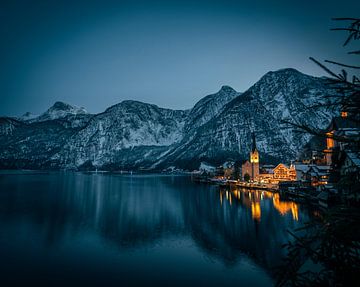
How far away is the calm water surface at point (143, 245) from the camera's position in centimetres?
2055

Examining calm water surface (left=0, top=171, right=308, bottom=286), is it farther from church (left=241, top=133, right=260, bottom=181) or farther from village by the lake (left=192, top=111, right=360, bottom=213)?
church (left=241, top=133, right=260, bottom=181)

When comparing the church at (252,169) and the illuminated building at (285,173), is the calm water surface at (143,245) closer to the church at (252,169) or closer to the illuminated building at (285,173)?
the illuminated building at (285,173)

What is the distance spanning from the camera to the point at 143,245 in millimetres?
29562

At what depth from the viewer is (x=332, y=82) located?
455 cm

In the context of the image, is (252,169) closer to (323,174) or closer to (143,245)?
(323,174)

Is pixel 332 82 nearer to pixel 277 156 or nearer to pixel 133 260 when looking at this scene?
pixel 133 260

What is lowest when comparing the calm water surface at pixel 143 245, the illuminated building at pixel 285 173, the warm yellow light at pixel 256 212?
the calm water surface at pixel 143 245

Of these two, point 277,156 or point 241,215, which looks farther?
point 277,156

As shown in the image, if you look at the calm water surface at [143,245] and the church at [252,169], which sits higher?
the church at [252,169]

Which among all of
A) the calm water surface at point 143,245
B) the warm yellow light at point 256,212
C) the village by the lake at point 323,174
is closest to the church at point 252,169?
the village by the lake at point 323,174

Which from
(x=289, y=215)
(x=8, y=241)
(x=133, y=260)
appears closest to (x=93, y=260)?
(x=133, y=260)

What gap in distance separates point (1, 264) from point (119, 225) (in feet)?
59.6

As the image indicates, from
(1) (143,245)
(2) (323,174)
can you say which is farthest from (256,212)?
(1) (143,245)

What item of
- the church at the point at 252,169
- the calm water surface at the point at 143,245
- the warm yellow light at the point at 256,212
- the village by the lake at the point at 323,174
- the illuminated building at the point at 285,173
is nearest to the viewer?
the village by the lake at the point at 323,174
